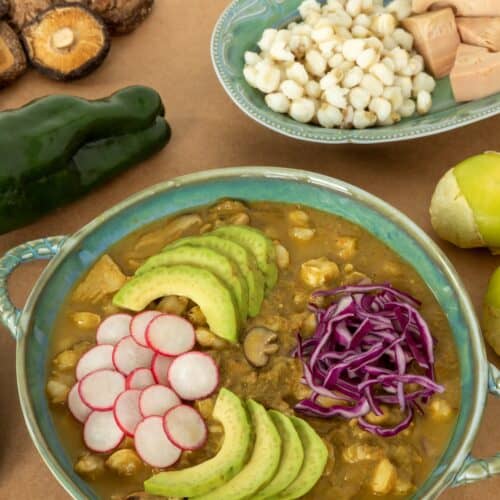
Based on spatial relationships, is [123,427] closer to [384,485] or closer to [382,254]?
[384,485]

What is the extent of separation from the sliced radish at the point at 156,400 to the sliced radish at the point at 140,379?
34mm

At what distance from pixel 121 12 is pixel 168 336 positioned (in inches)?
62.7

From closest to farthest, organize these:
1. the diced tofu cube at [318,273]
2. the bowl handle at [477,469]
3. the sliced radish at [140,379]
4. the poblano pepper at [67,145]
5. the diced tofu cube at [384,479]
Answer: the bowl handle at [477,469] → the diced tofu cube at [384,479] → the sliced radish at [140,379] → the diced tofu cube at [318,273] → the poblano pepper at [67,145]

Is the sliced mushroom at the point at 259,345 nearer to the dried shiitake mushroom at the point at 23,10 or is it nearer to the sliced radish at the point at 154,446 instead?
the sliced radish at the point at 154,446

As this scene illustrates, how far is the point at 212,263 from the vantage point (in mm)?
1777

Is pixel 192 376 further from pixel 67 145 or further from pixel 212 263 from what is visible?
pixel 67 145

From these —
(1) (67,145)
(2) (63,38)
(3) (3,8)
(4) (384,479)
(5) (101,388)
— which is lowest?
(4) (384,479)

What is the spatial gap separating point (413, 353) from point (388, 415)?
0.16 meters

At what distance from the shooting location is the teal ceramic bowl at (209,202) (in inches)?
60.0

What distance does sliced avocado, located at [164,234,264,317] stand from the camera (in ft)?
5.91

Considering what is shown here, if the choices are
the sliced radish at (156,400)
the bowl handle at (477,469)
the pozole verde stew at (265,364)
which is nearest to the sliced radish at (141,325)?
the pozole verde stew at (265,364)

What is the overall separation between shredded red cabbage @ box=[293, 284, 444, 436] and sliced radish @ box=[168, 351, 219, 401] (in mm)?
206

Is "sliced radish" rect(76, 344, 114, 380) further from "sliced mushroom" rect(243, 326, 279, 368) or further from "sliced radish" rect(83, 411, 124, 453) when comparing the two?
"sliced mushroom" rect(243, 326, 279, 368)

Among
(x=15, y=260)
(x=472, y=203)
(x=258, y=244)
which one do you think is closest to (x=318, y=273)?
(x=258, y=244)
